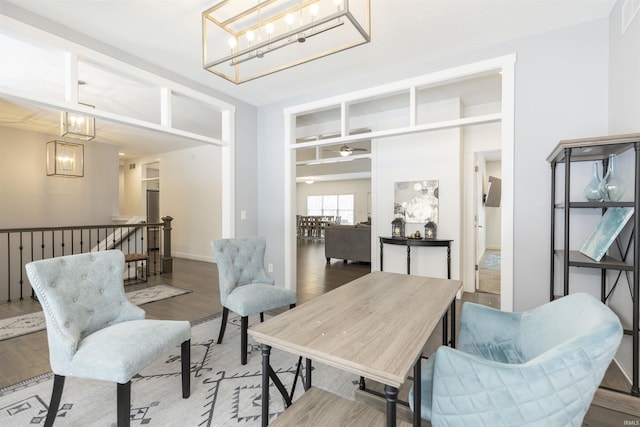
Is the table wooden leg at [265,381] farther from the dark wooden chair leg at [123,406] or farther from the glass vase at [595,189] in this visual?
the glass vase at [595,189]

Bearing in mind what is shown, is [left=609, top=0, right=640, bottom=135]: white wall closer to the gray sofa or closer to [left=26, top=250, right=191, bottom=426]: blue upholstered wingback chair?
[left=26, top=250, right=191, bottom=426]: blue upholstered wingback chair

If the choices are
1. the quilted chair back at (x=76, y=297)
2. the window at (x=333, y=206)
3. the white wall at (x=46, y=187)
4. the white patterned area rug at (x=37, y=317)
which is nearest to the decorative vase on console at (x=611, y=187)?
the quilted chair back at (x=76, y=297)

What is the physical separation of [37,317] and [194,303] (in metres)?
1.67

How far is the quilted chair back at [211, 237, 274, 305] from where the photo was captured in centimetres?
275

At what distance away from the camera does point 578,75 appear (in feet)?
8.57

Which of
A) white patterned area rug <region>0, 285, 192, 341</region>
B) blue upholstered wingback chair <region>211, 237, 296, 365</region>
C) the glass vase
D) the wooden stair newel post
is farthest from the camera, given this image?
the wooden stair newel post

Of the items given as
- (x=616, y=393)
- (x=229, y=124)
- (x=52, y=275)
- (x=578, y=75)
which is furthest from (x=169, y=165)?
(x=616, y=393)

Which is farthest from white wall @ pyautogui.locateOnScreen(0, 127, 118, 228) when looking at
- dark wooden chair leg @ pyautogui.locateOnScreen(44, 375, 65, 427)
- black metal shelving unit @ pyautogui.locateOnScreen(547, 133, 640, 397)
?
black metal shelving unit @ pyautogui.locateOnScreen(547, 133, 640, 397)

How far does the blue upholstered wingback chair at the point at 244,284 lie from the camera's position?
248 centimetres

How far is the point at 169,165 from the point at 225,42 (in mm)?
6135

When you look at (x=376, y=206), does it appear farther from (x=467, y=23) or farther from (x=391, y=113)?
(x=467, y=23)

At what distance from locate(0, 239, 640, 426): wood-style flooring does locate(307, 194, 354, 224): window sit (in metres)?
6.75

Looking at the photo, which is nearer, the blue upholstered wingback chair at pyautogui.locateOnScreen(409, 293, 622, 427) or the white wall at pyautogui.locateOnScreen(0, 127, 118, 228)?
the blue upholstered wingback chair at pyautogui.locateOnScreen(409, 293, 622, 427)

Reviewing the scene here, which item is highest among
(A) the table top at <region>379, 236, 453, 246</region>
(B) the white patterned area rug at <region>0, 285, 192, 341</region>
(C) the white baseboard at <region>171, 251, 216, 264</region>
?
(A) the table top at <region>379, 236, 453, 246</region>
